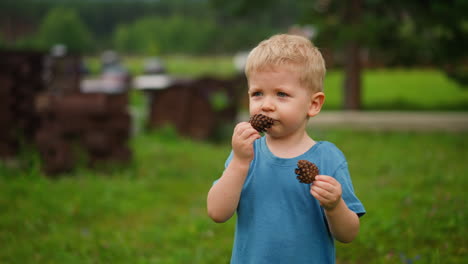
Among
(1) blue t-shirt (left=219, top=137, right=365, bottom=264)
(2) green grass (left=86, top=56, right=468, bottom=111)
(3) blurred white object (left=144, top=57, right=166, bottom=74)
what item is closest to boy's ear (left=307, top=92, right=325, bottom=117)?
(1) blue t-shirt (left=219, top=137, right=365, bottom=264)

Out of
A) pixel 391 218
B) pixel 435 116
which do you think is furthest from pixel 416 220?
pixel 435 116

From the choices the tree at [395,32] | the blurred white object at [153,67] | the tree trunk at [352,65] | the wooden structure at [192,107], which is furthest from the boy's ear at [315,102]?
the blurred white object at [153,67]

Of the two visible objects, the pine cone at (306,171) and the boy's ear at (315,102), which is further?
the boy's ear at (315,102)

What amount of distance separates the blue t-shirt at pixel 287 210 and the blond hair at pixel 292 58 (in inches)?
12.9

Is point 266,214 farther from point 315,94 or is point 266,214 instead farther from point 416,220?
point 416,220

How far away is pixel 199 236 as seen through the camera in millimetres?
4340

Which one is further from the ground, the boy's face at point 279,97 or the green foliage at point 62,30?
the green foliage at point 62,30

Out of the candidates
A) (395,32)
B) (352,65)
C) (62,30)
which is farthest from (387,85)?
(62,30)

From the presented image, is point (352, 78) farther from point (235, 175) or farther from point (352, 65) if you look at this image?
point (235, 175)

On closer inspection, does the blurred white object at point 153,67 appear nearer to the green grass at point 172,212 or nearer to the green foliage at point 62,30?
the green foliage at point 62,30

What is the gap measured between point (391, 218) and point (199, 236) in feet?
5.77

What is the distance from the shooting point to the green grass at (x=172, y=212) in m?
3.85

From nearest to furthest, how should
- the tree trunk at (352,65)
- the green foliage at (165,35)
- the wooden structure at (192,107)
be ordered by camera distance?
the wooden structure at (192,107) < the tree trunk at (352,65) < the green foliage at (165,35)

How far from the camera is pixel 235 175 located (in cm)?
206
